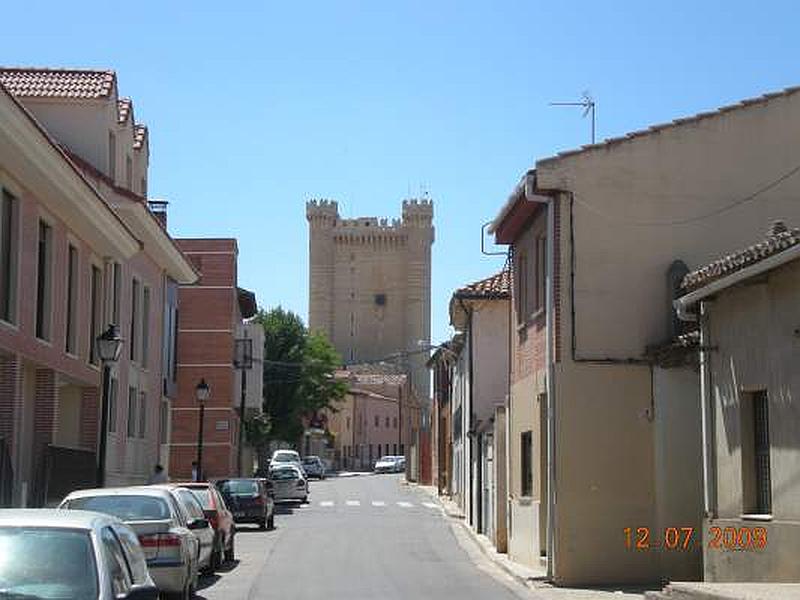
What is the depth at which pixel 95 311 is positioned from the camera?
91.6ft

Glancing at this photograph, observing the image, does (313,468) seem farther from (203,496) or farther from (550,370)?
(550,370)

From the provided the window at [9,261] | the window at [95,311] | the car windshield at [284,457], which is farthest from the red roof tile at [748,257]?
the car windshield at [284,457]

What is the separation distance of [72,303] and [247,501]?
34.6ft

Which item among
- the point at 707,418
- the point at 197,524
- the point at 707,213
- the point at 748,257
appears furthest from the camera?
the point at 707,213

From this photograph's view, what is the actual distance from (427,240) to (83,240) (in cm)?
11696

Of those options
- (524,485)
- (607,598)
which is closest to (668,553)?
(607,598)

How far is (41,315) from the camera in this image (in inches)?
923

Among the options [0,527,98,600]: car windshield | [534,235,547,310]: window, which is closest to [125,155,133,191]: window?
[534,235,547,310]: window

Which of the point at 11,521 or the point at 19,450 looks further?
the point at 19,450

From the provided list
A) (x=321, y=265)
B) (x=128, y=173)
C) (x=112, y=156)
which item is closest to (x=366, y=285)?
(x=321, y=265)

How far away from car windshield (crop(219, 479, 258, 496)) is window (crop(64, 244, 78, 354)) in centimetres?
1003

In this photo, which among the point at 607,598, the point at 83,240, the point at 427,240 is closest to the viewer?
the point at 607,598

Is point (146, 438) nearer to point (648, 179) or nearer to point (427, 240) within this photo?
point (648, 179)

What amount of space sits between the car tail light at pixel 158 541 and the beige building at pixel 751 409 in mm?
6850
